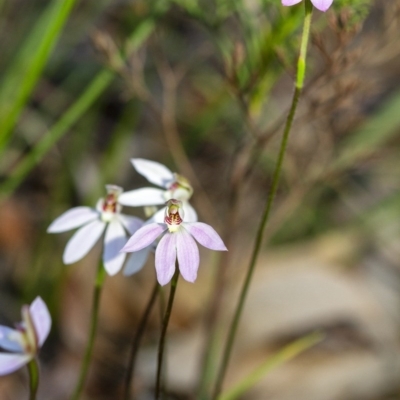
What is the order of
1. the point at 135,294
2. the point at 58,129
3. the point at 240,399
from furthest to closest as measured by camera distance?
the point at 135,294 → the point at 240,399 → the point at 58,129

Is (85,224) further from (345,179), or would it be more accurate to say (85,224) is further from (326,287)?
(345,179)

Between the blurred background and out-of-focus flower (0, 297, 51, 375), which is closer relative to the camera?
out-of-focus flower (0, 297, 51, 375)

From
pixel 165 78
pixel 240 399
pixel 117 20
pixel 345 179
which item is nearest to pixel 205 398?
pixel 240 399

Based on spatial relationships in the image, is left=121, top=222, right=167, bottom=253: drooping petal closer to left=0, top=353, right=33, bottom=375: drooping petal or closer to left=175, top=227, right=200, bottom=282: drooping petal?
left=175, top=227, right=200, bottom=282: drooping petal

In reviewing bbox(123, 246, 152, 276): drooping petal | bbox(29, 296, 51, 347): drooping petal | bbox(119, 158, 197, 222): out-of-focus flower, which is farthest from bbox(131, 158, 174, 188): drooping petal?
bbox(29, 296, 51, 347): drooping petal

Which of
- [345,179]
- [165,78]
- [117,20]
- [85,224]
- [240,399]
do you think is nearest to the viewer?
[85,224]

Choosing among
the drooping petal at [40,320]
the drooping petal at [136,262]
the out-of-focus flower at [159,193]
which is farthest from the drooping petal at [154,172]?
the drooping petal at [40,320]

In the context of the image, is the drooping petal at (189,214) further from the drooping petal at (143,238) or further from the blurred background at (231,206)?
the blurred background at (231,206)
